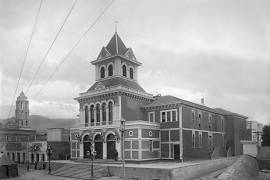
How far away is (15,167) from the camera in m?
41.3

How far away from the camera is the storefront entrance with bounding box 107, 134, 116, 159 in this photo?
4300cm

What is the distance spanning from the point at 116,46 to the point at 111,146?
15410 millimetres

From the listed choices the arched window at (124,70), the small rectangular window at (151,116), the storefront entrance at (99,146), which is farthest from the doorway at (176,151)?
the arched window at (124,70)

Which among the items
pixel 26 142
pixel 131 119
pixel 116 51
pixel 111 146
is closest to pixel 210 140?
pixel 131 119

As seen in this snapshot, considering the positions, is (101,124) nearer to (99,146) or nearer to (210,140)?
(99,146)

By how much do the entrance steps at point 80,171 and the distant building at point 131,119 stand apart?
473cm

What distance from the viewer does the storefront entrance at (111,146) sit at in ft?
141

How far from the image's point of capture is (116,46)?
49.8m

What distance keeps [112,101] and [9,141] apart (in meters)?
31.7

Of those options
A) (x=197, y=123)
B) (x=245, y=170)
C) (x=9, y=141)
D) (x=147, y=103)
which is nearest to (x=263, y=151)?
(x=197, y=123)

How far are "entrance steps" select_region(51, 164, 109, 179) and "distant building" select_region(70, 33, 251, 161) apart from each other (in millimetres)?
4731

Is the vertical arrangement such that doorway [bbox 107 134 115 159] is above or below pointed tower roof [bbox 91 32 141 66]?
below

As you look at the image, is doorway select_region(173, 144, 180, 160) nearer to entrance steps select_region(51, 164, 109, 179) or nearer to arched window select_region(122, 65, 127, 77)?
entrance steps select_region(51, 164, 109, 179)

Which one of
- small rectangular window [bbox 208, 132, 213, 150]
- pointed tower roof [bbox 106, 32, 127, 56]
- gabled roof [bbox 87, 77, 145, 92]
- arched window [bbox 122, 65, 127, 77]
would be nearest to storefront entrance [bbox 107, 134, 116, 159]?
gabled roof [bbox 87, 77, 145, 92]
